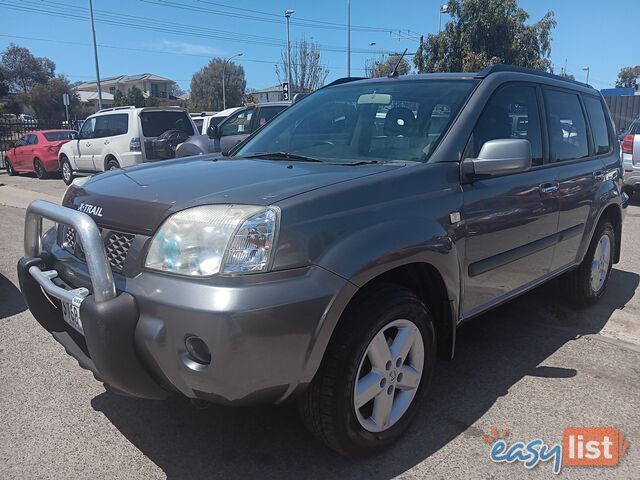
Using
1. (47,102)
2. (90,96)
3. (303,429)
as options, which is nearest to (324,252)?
(303,429)

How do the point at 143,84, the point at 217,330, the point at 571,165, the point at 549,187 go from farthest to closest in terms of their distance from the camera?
the point at 143,84 < the point at 571,165 < the point at 549,187 < the point at 217,330

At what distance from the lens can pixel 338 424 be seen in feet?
7.48

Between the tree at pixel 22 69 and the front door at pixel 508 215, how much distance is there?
251 feet

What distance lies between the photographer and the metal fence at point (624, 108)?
25250 mm

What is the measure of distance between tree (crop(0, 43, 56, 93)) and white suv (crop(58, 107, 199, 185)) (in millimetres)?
65305

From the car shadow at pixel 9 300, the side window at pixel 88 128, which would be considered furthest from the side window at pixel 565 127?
the side window at pixel 88 128

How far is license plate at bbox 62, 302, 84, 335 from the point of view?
2.29m

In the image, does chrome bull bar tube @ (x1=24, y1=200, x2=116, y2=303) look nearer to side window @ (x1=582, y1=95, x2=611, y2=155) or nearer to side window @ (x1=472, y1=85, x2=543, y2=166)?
side window @ (x1=472, y1=85, x2=543, y2=166)

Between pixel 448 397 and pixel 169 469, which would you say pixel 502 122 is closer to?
pixel 448 397

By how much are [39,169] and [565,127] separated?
16.0m

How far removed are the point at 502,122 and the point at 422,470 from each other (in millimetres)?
2035

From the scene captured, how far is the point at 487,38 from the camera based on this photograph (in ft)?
73.5

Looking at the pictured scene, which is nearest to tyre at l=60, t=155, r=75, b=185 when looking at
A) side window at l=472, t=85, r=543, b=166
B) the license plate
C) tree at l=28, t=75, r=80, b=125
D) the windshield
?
the windshield

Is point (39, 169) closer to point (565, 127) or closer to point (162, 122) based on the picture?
point (162, 122)
